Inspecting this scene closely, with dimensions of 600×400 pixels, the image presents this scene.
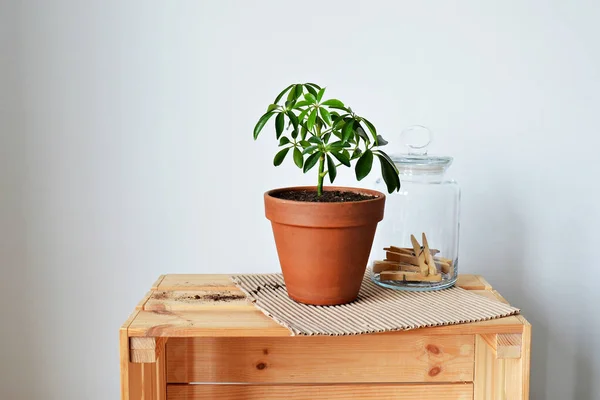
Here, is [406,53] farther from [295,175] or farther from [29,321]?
[29,321]

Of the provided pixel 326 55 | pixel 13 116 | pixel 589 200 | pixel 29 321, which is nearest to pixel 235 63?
pixel 326 55

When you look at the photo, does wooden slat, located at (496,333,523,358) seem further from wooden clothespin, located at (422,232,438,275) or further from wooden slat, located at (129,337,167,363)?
wooden slat, located at (129,337,167,363)

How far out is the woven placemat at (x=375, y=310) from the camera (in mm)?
1003

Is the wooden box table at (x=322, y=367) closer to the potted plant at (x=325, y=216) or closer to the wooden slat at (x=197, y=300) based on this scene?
the wooden slat at (x=197, y=300)

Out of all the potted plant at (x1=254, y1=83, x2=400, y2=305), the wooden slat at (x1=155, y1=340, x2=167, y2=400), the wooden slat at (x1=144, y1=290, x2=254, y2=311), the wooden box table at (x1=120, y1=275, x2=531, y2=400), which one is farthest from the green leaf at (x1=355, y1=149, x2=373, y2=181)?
the wooden slat at (x1=155, y1=340, x2=167, y2=400)

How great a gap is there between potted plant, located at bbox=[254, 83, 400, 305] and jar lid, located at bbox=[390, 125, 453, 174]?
16cm

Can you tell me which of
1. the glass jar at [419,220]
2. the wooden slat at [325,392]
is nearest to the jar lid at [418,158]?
the glass jar at [419,220]

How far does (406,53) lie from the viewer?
1.46m

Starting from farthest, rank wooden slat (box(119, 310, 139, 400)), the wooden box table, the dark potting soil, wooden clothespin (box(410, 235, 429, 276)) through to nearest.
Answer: the wooden box table, wooden clothespin (box(410, 235, 429, 276)), the dark potting soil, wooden slat (box(119, 310, 139, 400))

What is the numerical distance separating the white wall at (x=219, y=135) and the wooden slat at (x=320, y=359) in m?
0.20

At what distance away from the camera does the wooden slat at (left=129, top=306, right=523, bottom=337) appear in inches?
39.8

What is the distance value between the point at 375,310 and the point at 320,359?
344mm

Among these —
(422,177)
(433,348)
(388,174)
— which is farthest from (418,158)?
(433,348)

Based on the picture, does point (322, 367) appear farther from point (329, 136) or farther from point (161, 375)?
point (329, 136)
